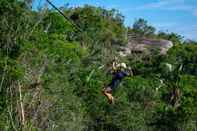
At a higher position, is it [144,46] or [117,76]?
[117,76]

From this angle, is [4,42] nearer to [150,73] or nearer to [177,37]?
[150,73]

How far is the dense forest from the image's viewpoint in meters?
21.6

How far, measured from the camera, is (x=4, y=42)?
71.4 feet

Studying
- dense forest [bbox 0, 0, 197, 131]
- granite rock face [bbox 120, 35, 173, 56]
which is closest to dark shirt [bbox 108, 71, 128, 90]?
dense forest [bbox 0, 0, 197, 131]

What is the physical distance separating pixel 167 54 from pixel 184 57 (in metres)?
2.21

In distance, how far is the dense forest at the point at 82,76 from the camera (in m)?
21.6

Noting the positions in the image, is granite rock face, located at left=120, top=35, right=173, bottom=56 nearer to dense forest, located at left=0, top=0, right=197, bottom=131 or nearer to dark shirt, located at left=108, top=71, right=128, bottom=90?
dense forest, located at left=0, top=0, right=197, bottom=131

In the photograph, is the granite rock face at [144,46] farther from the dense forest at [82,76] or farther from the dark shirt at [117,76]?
the dark shirt at [117,76]

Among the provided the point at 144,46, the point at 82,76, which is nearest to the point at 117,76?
the point at 82,76

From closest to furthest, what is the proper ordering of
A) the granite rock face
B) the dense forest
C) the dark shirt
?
the dark shirt, the dense forest, the granite rock face

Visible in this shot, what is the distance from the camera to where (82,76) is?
35.1 m

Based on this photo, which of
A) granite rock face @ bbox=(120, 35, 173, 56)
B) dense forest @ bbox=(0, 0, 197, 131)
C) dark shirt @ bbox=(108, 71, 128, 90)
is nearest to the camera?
dark shirt @ bbox=(108, 71, 128, 90)

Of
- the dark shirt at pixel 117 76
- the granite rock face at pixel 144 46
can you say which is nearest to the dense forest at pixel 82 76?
the granite rock face at pixel 144 46

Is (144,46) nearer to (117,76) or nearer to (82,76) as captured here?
(82,76)
